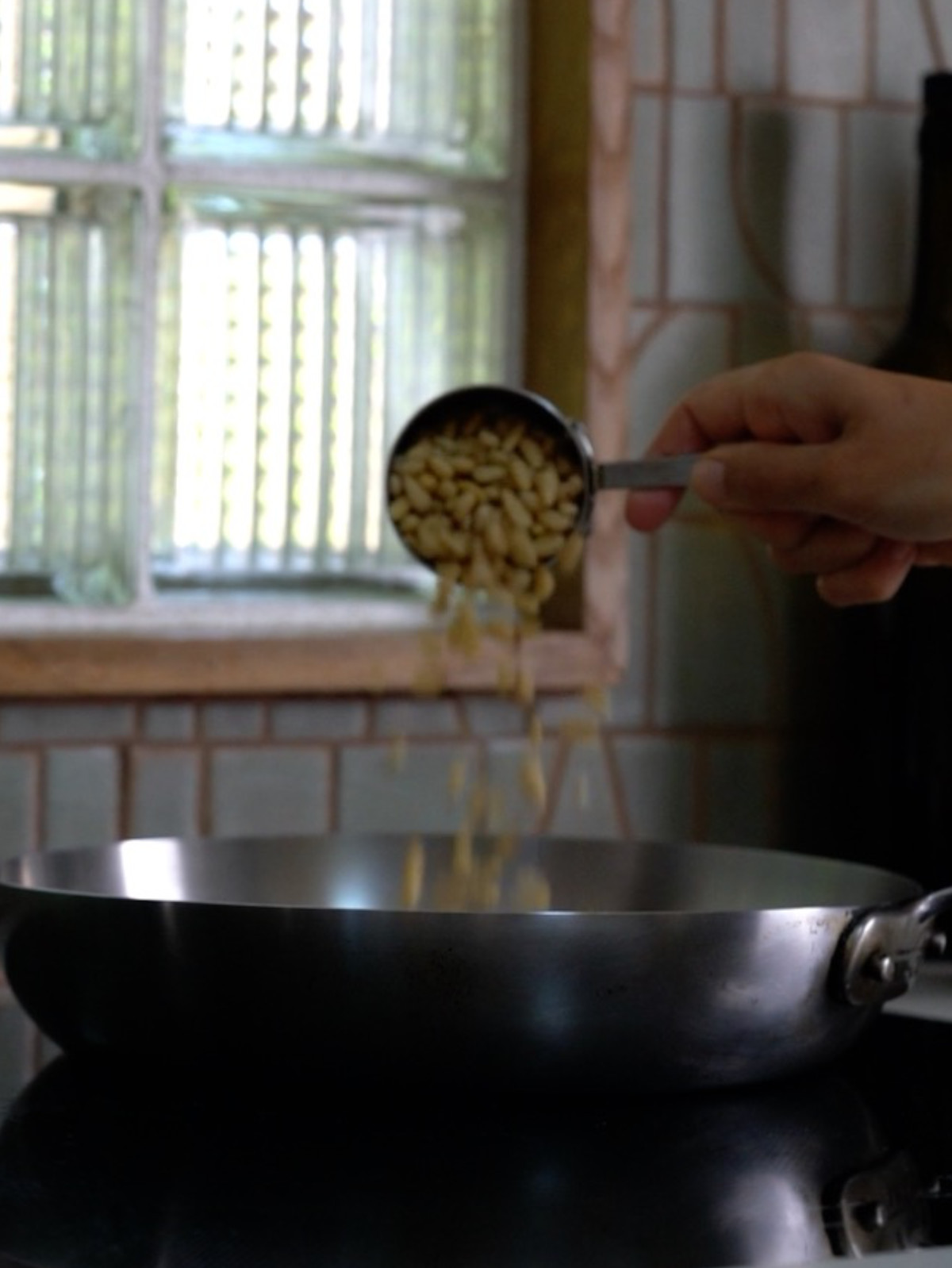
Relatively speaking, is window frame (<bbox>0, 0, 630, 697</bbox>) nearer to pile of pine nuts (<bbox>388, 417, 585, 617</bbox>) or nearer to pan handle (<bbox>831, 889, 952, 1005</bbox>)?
pile of pine nuts (<bbox>388, 417, 585, 617</bbox>)

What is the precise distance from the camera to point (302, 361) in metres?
1.44

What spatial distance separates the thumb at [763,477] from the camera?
2.94ft

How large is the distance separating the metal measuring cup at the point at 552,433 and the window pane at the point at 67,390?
37 cm

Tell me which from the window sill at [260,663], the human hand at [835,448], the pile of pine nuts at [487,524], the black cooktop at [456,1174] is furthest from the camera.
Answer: the window sill at [260,663]

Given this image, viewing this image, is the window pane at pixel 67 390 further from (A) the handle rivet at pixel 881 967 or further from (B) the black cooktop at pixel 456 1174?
Answer: (A) the handle rivet at pixel 881 967

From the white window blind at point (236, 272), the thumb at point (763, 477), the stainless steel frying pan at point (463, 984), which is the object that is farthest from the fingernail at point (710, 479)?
the white window blind at point (236, 272)

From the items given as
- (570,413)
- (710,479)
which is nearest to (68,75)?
(570,413)

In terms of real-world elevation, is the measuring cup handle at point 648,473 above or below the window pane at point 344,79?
below

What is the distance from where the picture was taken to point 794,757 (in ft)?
4.89

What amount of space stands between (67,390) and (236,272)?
0.15m

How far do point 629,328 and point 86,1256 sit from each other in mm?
987

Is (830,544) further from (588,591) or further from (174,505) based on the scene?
(174,505)

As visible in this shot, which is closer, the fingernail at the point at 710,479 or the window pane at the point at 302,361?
the fingernail at the point at 710,479

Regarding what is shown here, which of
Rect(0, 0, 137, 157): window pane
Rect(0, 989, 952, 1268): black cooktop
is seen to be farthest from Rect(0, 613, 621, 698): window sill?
Rect(0, 989, 952, 1268): black cooktop
